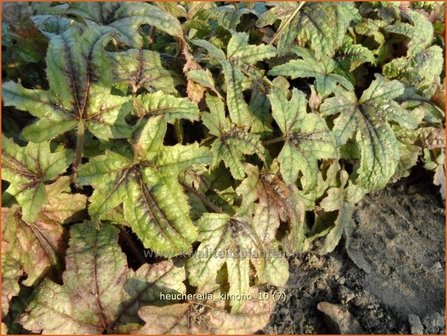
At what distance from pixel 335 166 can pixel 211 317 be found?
1.13m

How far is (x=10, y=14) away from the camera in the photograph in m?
2.78

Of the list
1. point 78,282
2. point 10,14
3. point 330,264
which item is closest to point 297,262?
point 330,264

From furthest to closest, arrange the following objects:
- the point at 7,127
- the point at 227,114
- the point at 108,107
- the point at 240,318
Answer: the point at 227,114
the point at 7,127
the point at 240,318
the point at 108,107

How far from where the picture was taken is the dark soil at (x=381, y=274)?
2742 mm

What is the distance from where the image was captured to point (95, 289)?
2.21 meters

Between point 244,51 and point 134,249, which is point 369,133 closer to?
point 244,51

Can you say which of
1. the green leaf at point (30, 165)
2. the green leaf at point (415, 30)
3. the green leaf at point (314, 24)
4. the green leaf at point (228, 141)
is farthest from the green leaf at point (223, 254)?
the green leaf at point (415, 30)

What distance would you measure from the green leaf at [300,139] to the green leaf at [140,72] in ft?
A: 1.66

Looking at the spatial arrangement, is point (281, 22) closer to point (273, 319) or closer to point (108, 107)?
point (108, 107)

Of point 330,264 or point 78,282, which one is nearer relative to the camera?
point 78,282

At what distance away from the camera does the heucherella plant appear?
2131mm

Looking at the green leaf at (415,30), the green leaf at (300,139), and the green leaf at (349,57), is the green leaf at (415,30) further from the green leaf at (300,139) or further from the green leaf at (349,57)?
the green leaf at (300,139)

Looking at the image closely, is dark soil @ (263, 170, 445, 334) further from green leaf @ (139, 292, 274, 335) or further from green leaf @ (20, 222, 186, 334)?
green leaf @ (20, 222, 186, 334)

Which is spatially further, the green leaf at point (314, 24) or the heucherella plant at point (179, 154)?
the green leaf at point (314, 24)
